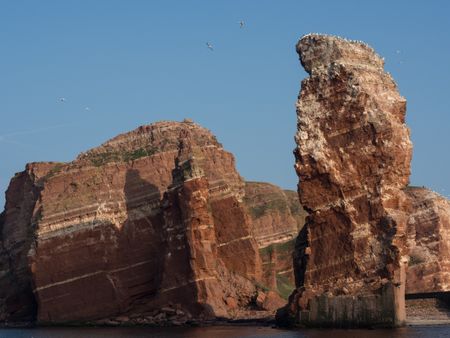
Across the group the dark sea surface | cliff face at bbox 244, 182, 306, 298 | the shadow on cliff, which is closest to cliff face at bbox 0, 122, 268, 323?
the shadow on cliff

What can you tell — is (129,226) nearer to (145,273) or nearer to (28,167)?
(145,273)

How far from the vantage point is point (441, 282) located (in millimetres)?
101875

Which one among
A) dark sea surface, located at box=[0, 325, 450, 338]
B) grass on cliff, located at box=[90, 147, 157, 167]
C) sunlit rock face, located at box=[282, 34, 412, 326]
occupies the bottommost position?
dark sea surface, located at box=[0, 325, 450, 338]

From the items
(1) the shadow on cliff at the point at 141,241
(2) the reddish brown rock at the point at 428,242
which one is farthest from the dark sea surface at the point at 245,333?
(2) the reddish brown rock at the point at 428,242

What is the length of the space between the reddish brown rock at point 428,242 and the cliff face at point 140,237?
15122 mm

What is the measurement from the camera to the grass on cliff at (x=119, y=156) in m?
101

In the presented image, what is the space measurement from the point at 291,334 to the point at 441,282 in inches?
1812

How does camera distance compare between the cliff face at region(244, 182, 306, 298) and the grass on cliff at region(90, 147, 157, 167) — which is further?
the cliff face at region(244, 182, 306, 298)

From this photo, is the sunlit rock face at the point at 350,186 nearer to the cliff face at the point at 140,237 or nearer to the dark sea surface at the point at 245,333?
the dark sea surface at the point at 245,333

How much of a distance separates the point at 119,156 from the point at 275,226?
2148 centimetres

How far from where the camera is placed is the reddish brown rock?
10144 centimetres

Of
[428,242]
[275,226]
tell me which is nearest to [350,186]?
[428,242]

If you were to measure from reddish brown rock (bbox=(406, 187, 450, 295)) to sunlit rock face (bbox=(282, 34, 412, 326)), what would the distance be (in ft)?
124

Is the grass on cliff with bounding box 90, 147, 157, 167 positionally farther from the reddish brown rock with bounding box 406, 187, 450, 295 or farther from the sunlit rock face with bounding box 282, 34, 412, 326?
the sunlit rock face with bounding box 282, 34, 412, 326
